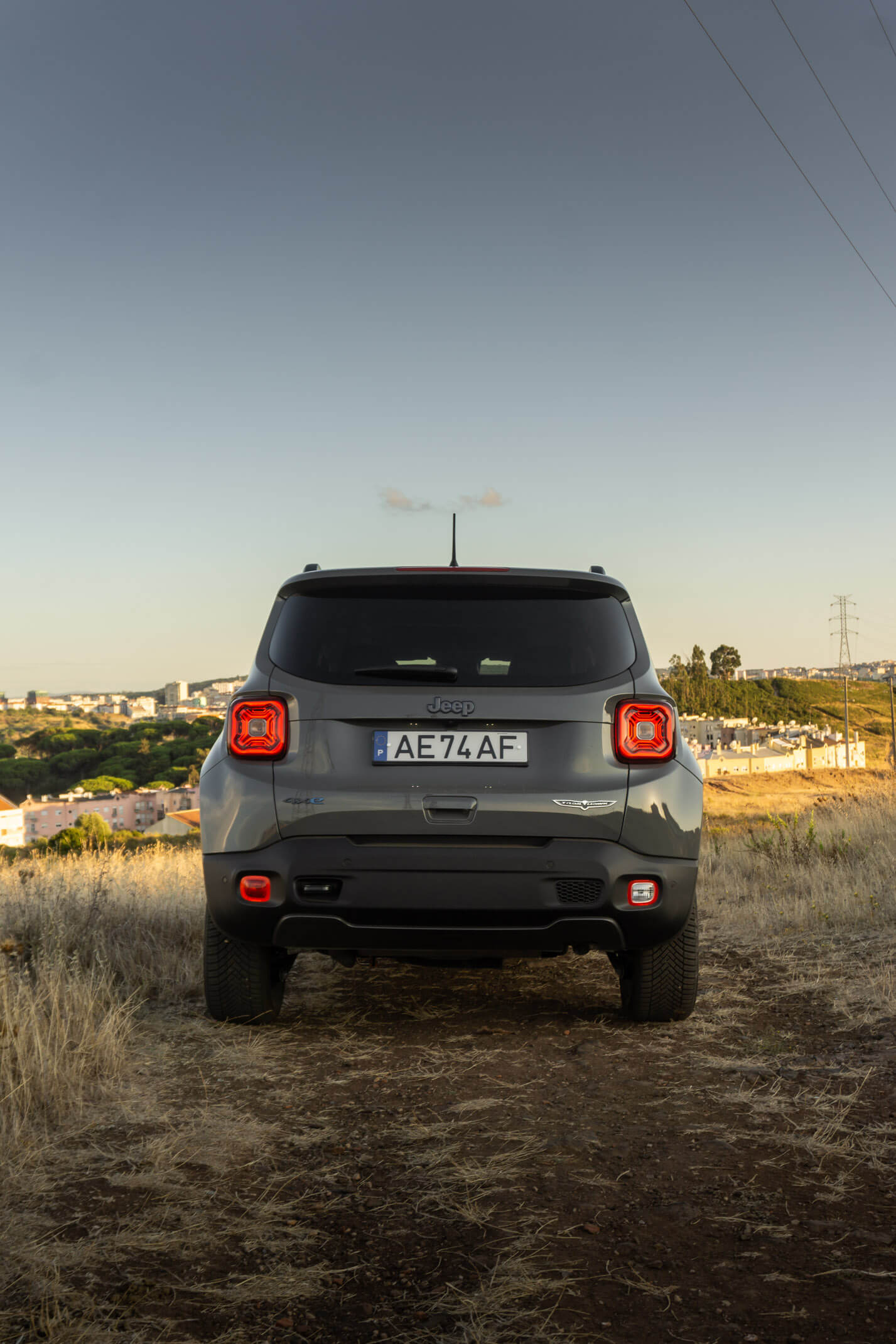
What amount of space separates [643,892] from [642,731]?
2.02 feet

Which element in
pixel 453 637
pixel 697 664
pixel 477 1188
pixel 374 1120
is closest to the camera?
pixel 477 1188

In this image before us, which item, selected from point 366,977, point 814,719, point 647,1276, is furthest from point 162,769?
point 814,719

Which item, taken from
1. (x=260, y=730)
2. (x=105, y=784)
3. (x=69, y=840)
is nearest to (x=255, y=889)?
(x=260, y=730)

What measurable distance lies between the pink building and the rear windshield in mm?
39744

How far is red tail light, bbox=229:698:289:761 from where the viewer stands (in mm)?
3859

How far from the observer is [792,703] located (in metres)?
116

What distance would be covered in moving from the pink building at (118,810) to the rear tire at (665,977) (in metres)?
39.4

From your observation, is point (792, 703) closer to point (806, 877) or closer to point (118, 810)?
point (118, 810)

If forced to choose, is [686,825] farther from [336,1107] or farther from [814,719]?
[814,719]

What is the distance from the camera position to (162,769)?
179 ft

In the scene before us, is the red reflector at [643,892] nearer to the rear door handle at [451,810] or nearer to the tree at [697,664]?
the rear door handle at [451,810]

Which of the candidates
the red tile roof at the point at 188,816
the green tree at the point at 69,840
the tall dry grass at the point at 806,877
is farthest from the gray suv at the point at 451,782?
the red tile roof at the point at 188,816

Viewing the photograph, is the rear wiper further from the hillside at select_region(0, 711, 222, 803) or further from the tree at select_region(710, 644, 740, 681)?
the tree at select_region(710, 644, 740, 681)

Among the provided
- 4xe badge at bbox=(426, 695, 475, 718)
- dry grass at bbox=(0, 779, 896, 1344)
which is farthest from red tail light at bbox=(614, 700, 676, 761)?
dry grass at bbox=(0, 779, 896, 1344)
